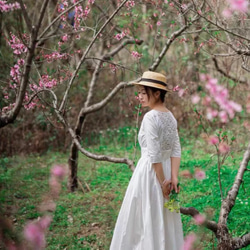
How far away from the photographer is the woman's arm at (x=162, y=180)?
2.54 m

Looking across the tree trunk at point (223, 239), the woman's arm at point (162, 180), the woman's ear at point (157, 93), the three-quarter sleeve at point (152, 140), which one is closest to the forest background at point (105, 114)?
the tree trunk at point (223, 239)

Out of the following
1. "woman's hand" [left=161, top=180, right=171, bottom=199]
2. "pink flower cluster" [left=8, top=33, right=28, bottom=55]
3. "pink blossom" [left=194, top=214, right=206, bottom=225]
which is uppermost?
"pink flower cluster" [left=8, top=33, right=28, bottom=55]

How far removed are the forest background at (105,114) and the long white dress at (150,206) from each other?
0.22m

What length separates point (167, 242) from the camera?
2648 millimetres

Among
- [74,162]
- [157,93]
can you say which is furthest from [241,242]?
[74,162]

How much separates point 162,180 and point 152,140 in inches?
13.4

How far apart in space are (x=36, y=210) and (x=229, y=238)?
273 cm

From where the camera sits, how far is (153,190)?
2.64 metres

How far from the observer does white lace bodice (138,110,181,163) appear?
2475mm

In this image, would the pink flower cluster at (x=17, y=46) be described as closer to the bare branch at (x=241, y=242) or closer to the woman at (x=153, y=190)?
the woman at (x=153, y=190)

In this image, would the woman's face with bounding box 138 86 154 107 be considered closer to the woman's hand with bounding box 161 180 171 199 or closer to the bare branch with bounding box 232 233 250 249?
the woman's hand with bounding box 161 180 171 199

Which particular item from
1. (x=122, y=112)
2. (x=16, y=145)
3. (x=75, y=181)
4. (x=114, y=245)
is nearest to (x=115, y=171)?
(x=75, y=181)

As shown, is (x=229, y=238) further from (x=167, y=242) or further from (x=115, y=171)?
(x=115, y=171)

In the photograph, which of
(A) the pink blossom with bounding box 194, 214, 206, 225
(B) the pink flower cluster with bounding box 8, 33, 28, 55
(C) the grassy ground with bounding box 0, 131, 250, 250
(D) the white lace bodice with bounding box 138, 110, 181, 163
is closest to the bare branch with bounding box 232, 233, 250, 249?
(C) the grassy ground with bounding box 0, 131, 250, 250
